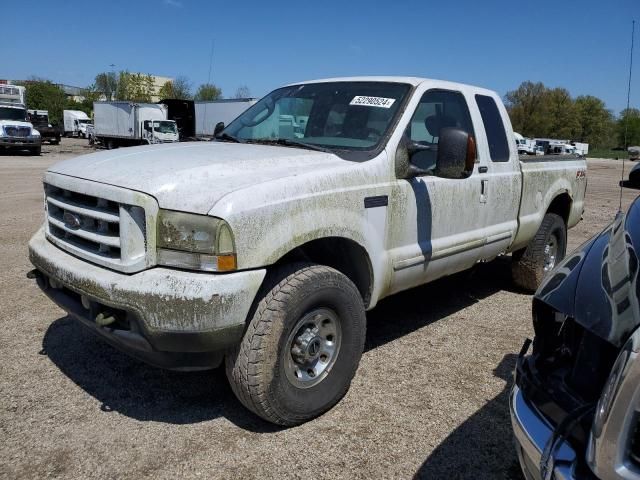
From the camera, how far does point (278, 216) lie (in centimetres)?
275

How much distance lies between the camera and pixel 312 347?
310cm

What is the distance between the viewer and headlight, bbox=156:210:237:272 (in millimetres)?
2520

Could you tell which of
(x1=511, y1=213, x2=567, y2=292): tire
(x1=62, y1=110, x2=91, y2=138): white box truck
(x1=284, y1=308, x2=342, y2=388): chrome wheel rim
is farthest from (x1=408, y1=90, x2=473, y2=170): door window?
(x1=62, y1=110, x2=91, y2=138): white box truck

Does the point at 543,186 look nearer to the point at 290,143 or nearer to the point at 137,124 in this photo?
the point at 290,143

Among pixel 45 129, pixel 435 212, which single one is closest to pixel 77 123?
pixel 45 129

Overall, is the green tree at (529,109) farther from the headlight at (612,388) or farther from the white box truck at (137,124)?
the headlight at (612,388)

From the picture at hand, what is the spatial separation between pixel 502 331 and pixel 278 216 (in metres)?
2.76

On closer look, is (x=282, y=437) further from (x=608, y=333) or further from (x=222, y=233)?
(x=608, y=333)

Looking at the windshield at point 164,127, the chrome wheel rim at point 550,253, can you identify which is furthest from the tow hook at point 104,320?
the windshield at point 164,127

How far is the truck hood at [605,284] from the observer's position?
176 cm

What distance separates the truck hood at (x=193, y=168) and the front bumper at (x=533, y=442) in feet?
5.10

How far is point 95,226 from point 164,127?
30.1 metres

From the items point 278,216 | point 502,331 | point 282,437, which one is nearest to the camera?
point 278,216

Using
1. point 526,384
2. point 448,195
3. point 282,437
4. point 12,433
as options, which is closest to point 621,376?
point 526,384
